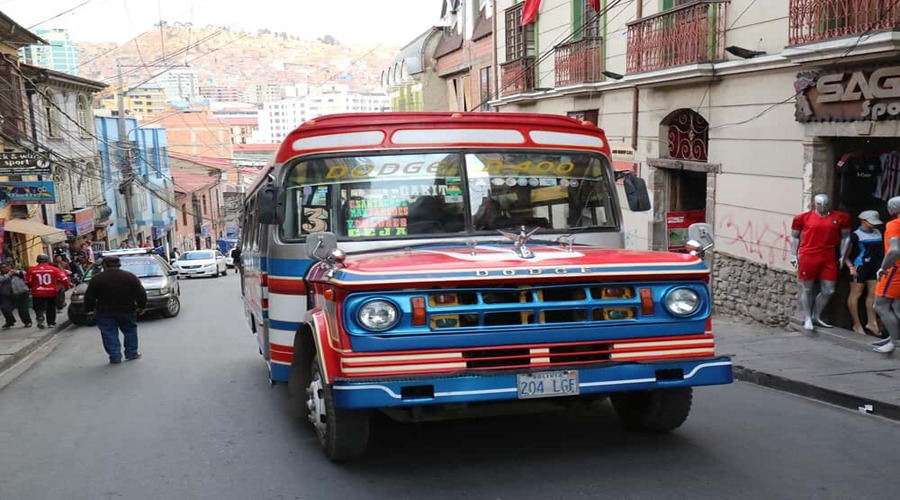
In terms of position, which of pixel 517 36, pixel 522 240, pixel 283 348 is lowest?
pixel 283 348

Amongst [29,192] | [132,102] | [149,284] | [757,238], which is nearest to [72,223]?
[29,192]

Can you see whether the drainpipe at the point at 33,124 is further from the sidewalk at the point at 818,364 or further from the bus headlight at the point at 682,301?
the bus headlight at the point at 682,301

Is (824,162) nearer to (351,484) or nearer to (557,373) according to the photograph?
(557,373)

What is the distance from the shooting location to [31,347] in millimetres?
14805

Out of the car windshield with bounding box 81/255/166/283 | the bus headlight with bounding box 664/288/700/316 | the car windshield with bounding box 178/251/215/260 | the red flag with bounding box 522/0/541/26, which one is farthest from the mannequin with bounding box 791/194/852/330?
the car windshield with bounding box 178/251/215/260

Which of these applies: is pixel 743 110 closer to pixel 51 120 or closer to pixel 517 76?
pixel 517 76

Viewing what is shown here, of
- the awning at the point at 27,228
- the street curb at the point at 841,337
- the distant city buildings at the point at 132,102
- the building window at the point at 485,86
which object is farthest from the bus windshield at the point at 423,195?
the distant city buildings at the point at 132,102

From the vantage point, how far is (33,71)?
33.2 m

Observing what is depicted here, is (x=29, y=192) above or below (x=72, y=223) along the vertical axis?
A: above

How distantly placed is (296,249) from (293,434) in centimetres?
151

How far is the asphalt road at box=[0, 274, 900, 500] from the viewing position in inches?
205

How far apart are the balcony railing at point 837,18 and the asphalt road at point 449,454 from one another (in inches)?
Answer: 175

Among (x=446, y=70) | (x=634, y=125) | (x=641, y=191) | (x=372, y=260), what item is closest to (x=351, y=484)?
(x=372, y=260)

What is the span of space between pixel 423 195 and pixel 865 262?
249 inches
